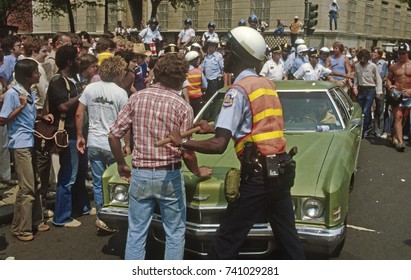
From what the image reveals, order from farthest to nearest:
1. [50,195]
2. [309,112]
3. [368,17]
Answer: [368,17] < [50,195] < [309,112]

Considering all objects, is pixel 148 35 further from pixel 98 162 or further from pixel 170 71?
pixel 170 71

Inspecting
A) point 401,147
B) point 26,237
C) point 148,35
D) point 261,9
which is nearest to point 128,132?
point 26,237

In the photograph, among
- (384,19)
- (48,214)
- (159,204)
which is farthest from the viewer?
(384,19)

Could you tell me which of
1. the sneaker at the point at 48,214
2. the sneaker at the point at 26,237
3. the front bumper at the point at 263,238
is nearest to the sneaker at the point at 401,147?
the front bumper at the point at 263,238

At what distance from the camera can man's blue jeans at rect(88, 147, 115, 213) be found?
520 cm

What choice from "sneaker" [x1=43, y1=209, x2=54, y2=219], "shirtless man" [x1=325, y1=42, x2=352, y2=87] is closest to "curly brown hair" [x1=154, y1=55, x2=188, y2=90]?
"sneaker" [x1=43, y1=209, x2=54, y2=219]

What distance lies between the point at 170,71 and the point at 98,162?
196cm

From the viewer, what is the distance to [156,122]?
11.8 ft

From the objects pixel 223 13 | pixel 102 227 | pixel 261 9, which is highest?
pixel 261 9

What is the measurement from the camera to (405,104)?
9.76 m

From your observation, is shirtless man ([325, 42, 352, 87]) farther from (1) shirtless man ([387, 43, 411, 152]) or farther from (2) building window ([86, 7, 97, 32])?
(2) building window ([86, 7, 97, 32])

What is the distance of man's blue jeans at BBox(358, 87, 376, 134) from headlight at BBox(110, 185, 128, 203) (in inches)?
309
